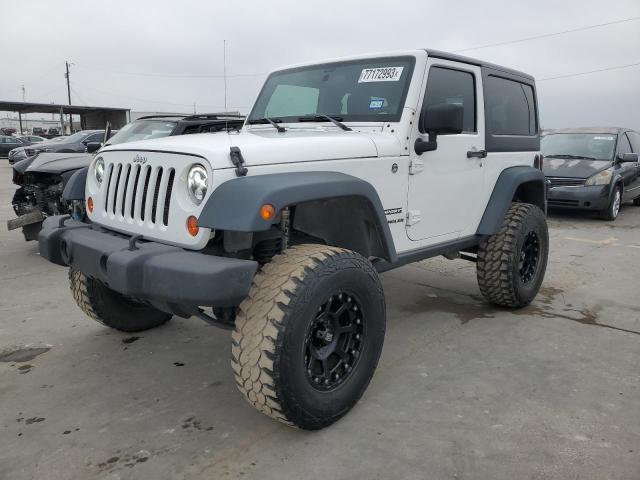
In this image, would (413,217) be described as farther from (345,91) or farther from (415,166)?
(345,91)

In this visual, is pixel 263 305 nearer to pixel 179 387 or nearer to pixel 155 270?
pixel 155 270

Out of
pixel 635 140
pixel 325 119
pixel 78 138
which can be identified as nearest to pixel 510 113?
pixel 325 119

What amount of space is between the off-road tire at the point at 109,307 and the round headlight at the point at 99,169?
2.23 feet

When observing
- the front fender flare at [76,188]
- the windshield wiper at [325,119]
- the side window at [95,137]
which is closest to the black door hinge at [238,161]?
the windshield wiper at [325,119]

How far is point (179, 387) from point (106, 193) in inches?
47.8

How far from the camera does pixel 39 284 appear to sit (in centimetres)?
521

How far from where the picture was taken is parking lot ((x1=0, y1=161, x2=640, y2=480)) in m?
2.33

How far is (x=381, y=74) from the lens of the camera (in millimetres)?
3383

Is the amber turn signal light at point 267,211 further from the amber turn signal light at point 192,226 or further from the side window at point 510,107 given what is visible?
the side window at point 510,107

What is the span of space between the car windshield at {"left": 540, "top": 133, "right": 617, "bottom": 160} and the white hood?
25.0 ft

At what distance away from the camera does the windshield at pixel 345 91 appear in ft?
10.8

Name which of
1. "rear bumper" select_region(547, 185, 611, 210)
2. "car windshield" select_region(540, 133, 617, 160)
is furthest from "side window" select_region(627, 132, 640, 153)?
"rear bumper" select_region(547, 185, 611, 210)

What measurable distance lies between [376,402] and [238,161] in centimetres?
153

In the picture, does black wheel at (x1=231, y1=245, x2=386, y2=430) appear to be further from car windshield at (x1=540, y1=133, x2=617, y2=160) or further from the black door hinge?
car windshield at (x1=540, y1=133, x2=617, y2=160)
